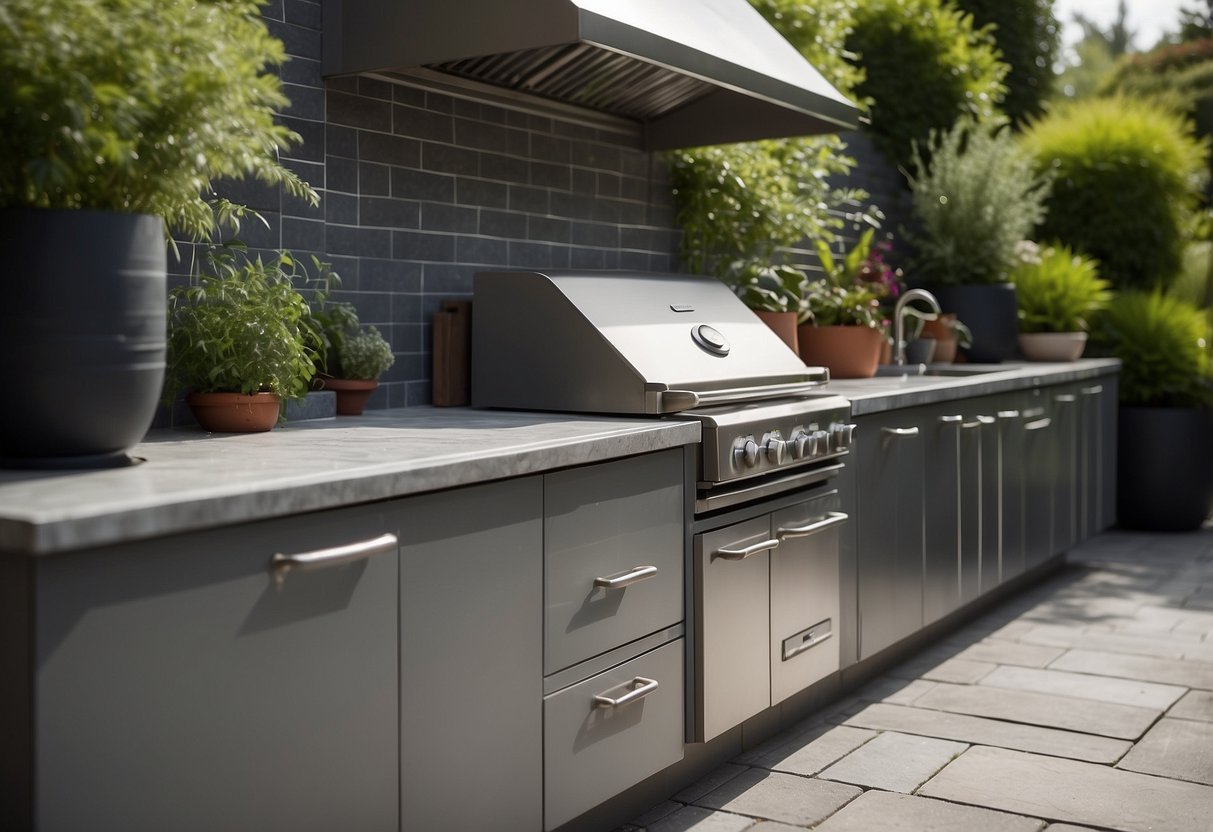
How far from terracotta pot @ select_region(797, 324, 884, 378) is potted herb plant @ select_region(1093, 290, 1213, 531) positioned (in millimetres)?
2665

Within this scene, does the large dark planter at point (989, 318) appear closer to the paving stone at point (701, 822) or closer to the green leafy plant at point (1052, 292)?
the green leafy plant at point (1052, 292)

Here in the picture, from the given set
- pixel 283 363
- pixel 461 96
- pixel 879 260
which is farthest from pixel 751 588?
pixel 879 260

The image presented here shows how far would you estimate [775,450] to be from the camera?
2836 millimetres

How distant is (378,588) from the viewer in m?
1.84

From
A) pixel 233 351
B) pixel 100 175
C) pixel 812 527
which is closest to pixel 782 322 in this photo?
pixel 812 527

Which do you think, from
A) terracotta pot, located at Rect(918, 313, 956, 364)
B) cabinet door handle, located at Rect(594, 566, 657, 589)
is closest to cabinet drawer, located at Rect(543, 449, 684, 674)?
cabinet door handle, located at Rect(594, 566, 657, 589)

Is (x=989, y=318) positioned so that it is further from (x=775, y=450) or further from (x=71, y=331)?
Result: (x=71, y=331)

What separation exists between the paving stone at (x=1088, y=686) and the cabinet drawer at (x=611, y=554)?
5.19 ft

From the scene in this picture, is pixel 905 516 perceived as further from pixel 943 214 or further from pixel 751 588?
pixel 943 214

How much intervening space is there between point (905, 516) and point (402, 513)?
221cm

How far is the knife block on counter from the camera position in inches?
123

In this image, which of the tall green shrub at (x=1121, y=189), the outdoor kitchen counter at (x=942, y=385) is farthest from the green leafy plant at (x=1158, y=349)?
the outdoor kitchen counter at (x=942, y=385)

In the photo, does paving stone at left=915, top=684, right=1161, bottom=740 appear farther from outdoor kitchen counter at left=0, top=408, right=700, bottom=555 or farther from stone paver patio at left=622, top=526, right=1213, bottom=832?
outdoor kitchen counter at left=0, top=408, right=700, bottom=555

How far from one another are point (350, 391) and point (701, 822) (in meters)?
1.23
